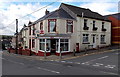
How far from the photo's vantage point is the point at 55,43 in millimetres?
20047

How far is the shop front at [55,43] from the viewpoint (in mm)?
18984

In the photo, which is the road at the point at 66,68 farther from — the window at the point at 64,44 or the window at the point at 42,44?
the window at the point at 42,44

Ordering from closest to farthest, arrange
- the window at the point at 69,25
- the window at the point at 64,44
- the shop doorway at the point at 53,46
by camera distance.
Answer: the window at the point at 64,44, the shop doorway at the point at 53,46, the window at the point at 69,25

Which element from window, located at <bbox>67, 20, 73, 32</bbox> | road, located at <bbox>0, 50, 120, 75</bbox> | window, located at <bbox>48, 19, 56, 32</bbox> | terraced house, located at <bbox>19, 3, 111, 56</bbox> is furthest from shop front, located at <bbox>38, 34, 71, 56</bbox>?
road, located at <bbox>0, 50, 120, 75</bbox>

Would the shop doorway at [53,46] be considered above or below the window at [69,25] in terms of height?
below

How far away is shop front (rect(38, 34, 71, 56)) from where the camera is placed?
18984 mm

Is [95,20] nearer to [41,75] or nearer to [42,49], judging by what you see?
[42,49]

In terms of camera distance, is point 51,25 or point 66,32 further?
point 66,32

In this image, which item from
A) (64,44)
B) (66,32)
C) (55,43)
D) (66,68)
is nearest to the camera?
(66,68)

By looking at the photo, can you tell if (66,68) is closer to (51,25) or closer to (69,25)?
(51,25)

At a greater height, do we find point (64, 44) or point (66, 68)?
point (64, 44)

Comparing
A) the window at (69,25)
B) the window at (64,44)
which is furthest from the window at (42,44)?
the window at (69,25)

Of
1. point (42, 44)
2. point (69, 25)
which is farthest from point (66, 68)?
point (69, 25)

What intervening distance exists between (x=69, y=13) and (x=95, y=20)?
563 cm
